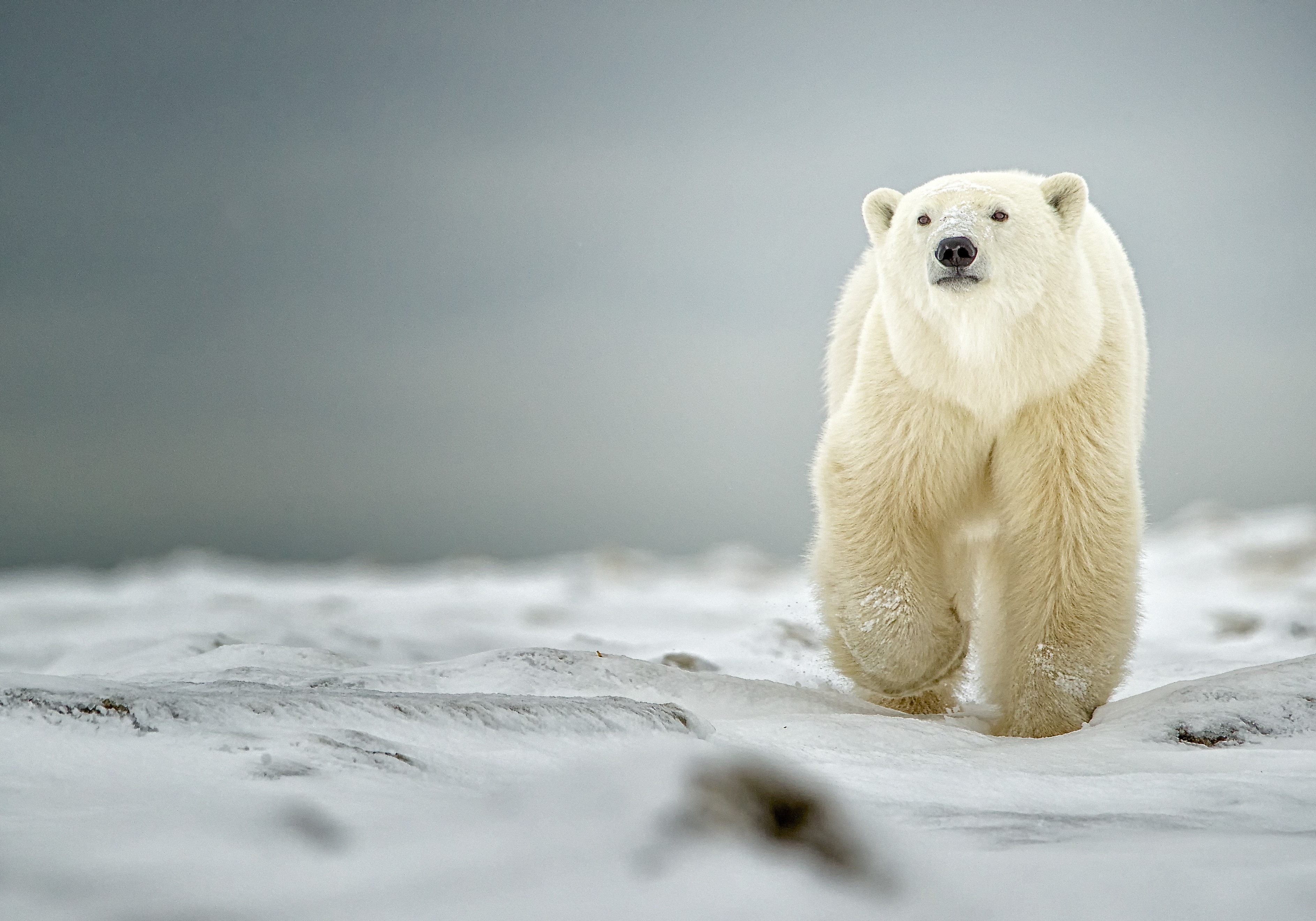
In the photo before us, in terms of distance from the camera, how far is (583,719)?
89.8 inches

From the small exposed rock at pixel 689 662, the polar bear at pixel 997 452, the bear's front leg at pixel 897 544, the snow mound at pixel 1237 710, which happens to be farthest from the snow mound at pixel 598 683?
the small exposed rock at pixel 689 662

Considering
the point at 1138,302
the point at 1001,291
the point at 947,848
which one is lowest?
the point at 947,848

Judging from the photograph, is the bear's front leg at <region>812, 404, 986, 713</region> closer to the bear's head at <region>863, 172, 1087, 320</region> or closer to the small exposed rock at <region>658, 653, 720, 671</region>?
the bear's head at <region>863, 172, 1087, 320</region>

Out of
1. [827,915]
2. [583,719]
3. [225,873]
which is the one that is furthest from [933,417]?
[225,873]

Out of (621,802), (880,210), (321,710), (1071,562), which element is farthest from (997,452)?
(621,802)

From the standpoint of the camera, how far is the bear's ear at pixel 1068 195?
3902 mm

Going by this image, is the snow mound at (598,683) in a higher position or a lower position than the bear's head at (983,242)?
lower

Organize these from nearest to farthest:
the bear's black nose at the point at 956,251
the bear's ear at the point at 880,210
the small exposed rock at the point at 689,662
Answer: the bear's black nose at the point at 956,251 → the bear's ear at the point at 880,210 → the small exposed rock at the point at 689,662

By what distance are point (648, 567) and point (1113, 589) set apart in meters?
7.51

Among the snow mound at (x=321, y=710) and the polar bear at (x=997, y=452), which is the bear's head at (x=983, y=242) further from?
the snow mound at (x=321, y=710)

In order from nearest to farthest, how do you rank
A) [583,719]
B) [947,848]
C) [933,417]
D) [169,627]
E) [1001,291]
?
[947,848]
[583,719]
[1001,291]
[933,417]
[169,627]

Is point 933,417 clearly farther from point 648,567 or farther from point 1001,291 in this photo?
point 648,567

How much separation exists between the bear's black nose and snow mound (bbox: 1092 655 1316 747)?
4.84ft

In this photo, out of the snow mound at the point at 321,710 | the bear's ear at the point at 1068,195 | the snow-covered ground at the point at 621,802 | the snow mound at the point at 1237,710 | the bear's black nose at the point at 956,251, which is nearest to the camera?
the snow-covered ground at the point at 621,802
